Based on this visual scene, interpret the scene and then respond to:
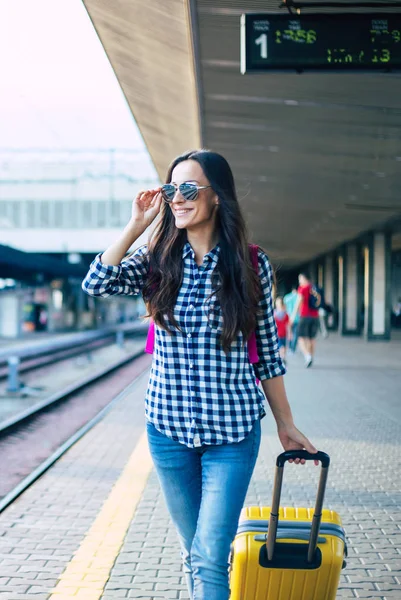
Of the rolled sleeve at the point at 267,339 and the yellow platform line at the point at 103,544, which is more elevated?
the rolled sleeve at the point at 267,339

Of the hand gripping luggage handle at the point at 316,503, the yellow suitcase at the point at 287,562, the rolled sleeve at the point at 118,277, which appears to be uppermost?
the rolled sleeve at the point at 118,277

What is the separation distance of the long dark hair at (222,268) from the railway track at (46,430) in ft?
11.1

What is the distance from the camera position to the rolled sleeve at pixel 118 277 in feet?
8.30

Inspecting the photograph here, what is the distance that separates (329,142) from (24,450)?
8242mm

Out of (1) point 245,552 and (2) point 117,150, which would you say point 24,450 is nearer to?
(1) point 245,552

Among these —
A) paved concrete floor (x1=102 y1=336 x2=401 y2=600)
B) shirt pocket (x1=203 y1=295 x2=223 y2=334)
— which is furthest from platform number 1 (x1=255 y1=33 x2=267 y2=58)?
shirt pocket (x1=203 y1=295 x2=223 y2=334)

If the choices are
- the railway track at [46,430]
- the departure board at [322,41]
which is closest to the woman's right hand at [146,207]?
the railway track at [46,430]

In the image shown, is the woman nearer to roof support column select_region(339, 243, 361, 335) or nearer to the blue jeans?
the blue jeans

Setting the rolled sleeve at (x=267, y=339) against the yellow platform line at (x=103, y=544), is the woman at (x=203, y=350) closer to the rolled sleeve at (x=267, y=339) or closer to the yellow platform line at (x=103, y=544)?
the rolled sleeve at (x=267, y=339)

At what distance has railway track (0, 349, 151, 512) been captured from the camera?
7283mm

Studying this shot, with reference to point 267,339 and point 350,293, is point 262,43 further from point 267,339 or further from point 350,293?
point 350,293

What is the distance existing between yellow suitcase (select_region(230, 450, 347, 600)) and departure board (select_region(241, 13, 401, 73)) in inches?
170

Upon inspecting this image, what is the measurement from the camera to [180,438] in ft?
7.89

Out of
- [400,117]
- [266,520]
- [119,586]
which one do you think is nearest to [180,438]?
[266,520]
